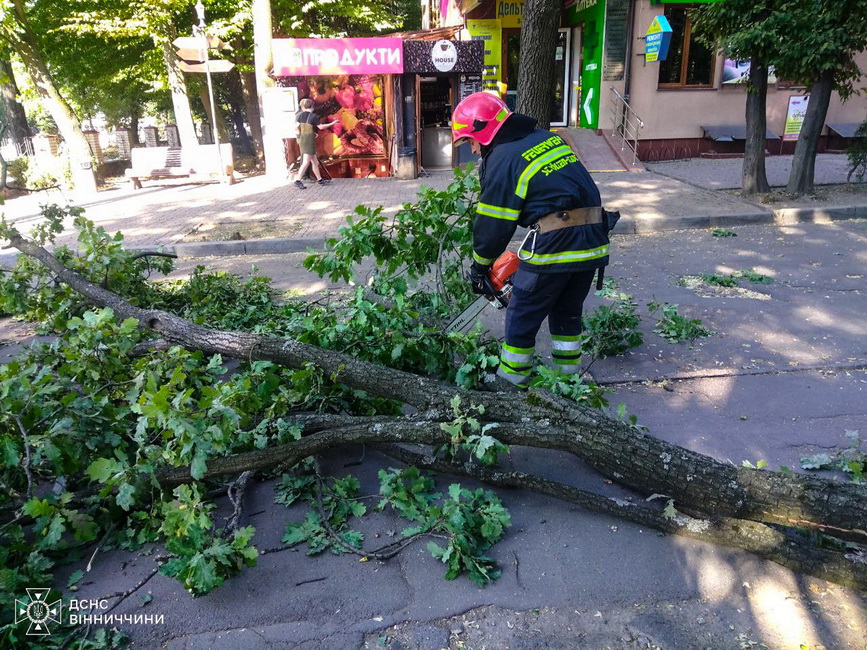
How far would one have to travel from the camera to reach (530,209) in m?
3.55

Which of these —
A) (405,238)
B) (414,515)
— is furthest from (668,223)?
(414,515)

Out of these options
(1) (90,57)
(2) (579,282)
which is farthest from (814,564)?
(1) (90,57)

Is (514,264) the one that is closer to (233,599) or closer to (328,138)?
(233,599)

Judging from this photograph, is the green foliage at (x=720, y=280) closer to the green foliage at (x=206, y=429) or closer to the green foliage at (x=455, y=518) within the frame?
the green foliage at (x=206, y=429)

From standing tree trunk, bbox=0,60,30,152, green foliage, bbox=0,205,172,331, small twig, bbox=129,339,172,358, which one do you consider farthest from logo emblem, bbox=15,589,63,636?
standing tree trunk, bbox=0,60,30,152

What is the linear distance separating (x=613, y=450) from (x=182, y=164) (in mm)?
15564

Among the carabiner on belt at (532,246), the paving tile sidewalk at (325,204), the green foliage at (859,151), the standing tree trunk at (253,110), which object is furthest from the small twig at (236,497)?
the standing tree trunk at (253,110)

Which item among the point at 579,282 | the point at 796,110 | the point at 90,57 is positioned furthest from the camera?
the point at 90,57

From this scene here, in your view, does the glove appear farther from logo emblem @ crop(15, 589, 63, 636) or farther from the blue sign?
the blue sign

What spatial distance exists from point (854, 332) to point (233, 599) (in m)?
5.16

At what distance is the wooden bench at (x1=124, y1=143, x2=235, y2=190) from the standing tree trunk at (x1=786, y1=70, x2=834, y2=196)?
12.3 m

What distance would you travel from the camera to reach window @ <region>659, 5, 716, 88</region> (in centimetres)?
1603

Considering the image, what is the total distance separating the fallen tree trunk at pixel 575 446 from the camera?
Result: 8.56 ft

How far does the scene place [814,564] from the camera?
2621 mm
